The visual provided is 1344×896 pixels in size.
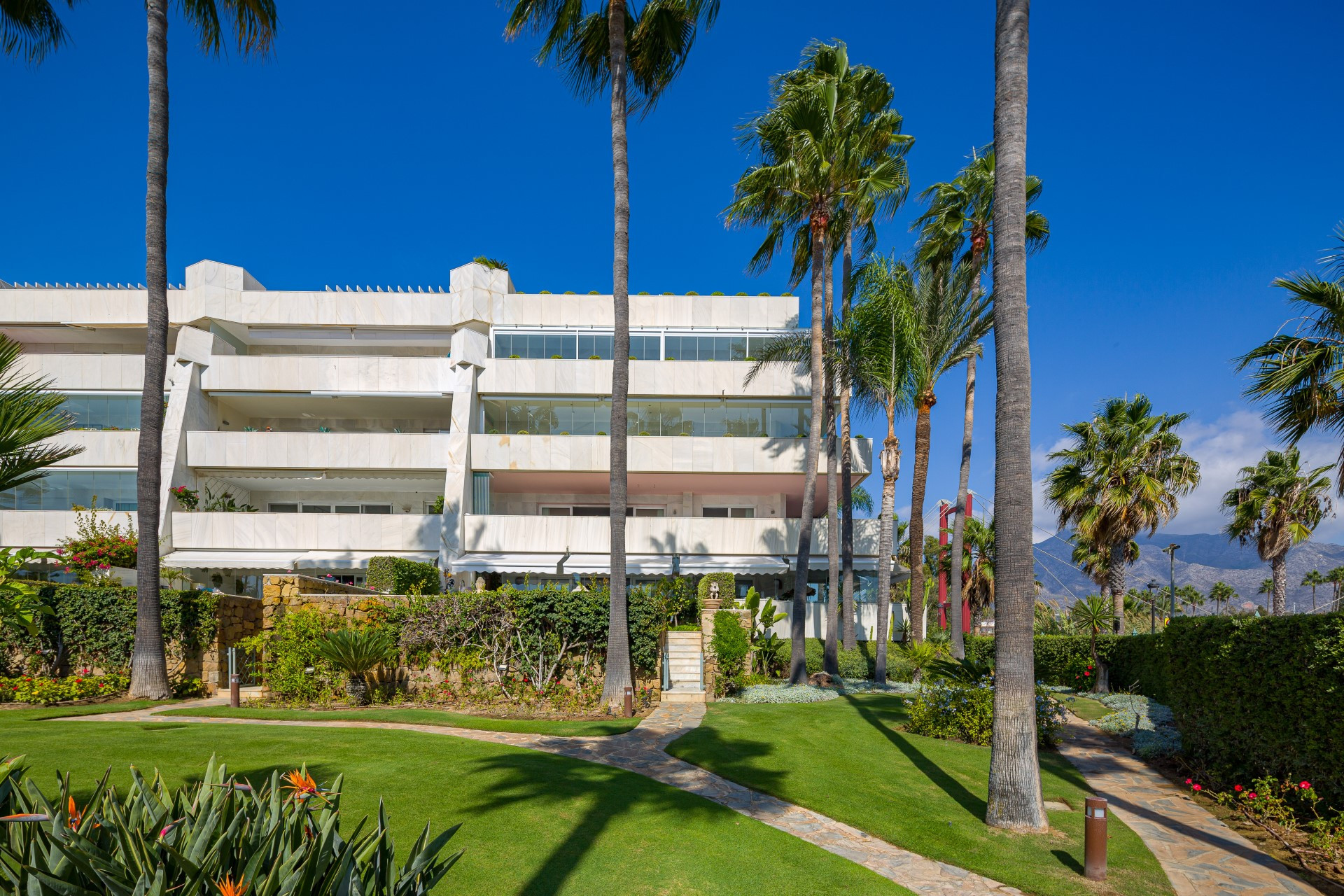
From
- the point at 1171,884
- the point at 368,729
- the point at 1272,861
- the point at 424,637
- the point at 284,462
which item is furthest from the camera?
the point at 284,462

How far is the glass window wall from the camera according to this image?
27391mm

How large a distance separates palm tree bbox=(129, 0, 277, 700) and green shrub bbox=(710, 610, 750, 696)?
444 inches

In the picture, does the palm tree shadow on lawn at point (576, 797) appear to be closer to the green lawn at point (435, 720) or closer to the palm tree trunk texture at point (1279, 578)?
the green lawn at point (435, 720)

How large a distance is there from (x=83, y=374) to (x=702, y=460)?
74.3 feet

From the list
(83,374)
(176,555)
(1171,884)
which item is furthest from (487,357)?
(1171,884)

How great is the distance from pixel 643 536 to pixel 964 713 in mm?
15036

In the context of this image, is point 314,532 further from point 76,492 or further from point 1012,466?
point 1012,466

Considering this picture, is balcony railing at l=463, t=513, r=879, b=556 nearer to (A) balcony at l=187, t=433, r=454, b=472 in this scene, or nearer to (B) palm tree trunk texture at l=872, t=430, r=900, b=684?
(A) balcony at l=187, t=433, r=454, b=472

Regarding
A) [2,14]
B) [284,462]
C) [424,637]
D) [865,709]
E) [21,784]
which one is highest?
[2,14]

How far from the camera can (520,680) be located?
50.2 feet

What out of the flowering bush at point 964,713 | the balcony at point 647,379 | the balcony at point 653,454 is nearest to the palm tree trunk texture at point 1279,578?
the balcony at point 653,454

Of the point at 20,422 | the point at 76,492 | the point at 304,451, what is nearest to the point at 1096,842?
the point at 20,422

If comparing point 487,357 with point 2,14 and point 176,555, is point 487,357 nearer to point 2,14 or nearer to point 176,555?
point 176,555

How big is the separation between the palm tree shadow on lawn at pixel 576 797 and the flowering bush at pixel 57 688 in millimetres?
10403
